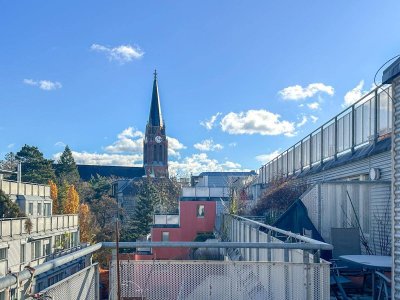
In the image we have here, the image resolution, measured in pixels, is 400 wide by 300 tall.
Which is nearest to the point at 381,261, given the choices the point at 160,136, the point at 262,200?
the point at 262,200

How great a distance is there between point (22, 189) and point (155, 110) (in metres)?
66.9

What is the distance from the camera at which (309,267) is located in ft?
12.2

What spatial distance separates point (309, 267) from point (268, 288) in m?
0.43

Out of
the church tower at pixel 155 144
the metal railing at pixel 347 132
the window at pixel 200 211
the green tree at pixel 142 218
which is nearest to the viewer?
the metal railing at pixel 347 132

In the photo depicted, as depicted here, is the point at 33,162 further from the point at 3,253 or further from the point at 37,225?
the point at 3,253

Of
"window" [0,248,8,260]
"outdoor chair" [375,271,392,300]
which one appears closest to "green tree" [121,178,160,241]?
"window" [0,248,8,260]

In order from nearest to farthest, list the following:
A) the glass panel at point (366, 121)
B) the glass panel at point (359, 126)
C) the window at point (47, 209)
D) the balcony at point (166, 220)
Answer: the glass panel at point (366, 121) < the glass panel at point (359, 126) < the window at point (47, 209) < the balcony at point (166, 220)

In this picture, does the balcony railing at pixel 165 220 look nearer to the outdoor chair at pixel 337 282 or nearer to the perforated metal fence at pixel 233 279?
the outdoor chair at pixel 337 282

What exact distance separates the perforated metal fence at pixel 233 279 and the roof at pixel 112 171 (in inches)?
4012

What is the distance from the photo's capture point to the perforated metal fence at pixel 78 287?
2988mm

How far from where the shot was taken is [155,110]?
93250mm

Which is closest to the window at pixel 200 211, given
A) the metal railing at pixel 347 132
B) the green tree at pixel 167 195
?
the metal railing at pixel 347 132

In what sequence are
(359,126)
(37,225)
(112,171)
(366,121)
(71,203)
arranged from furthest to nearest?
1. (112,171)
2. (71,203)
3. (37,225)
4. (359,126)
5. (366,121)

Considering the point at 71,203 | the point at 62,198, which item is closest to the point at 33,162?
the point at 62,198
